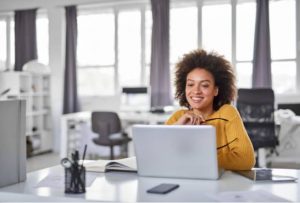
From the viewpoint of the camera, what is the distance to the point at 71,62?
7074mm

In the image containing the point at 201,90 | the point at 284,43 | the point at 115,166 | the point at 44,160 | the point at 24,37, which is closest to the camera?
the point at 115,166

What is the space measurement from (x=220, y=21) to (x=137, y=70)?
1.61m

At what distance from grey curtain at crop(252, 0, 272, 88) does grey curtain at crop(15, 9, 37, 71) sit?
12.9ft

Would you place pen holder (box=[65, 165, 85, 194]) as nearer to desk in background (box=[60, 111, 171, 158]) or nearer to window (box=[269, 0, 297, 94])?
desk in background (box=[60, 111, 171, 158])

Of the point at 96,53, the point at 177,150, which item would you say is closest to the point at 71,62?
the point at 96,53

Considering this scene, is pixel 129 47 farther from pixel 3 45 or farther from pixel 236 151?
pixel 236 151

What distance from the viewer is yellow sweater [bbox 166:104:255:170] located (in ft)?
5.66

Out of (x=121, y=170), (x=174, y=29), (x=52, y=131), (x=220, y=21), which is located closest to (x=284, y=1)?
(x=220, y=21)

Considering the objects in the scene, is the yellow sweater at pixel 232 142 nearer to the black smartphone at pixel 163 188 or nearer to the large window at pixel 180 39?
the black smartphone at pixel 163 188

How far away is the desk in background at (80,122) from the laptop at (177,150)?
3669 millimetres

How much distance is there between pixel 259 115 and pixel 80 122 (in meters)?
2.77

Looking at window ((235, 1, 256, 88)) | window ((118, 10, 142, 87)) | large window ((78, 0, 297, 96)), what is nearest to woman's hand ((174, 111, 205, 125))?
large window ((78, 0, 297, 96))

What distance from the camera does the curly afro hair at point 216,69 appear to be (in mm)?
2035

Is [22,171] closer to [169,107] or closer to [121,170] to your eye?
[121,170]
